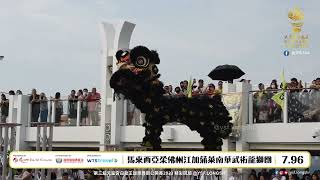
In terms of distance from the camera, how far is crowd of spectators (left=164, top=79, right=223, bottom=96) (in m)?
21.0

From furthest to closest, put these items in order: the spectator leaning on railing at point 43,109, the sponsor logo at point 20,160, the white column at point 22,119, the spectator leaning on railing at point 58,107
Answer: the white column at point 22,119 < the spectator leaning on railing at point 43,109 < the spectator leaning on railing at point 58,107 < the sponsor logo at point 20,160

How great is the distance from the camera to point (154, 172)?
18859 mm

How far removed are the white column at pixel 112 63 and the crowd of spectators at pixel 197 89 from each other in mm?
2509

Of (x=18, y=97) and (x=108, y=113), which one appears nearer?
(x=108, y=113)

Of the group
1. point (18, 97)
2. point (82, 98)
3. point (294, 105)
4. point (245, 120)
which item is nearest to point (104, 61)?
point (82, 98)

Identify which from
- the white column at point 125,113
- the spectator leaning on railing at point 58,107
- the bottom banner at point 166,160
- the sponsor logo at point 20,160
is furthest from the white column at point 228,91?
the spectator leaning on railing at point 58,107

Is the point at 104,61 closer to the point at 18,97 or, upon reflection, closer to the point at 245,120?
the point at 18,97

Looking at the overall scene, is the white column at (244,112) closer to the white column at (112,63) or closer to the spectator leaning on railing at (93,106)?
the white column at (112,63)

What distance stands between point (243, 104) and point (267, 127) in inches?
41.6

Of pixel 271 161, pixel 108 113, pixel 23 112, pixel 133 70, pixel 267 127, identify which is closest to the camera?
pixel 271 161

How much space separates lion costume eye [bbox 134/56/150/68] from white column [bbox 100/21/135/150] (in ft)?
14.2

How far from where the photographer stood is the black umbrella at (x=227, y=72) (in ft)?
69.0

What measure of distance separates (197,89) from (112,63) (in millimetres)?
3693

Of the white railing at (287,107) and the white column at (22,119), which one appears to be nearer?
the white railing at (287,107)
